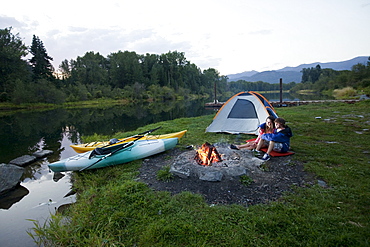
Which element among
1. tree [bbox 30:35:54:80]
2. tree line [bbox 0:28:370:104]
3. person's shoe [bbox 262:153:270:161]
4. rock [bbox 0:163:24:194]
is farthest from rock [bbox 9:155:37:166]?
tree [bbox 30:35:54:80]

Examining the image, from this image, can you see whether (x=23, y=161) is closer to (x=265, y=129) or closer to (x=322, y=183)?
(x=265, y=129)

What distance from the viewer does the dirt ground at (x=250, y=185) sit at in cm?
414

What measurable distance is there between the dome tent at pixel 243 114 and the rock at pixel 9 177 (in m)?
7.73

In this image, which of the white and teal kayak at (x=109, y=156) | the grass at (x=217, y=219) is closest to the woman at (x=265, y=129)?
the grass at (x=217, y=219)

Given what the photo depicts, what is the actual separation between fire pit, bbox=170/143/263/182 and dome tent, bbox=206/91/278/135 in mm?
3394

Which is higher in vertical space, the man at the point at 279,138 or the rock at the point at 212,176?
the man at the point at 279,138

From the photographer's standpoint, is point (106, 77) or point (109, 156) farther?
point (106, 77)

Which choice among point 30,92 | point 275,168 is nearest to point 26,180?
point 275,168

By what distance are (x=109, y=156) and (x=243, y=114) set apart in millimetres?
6356

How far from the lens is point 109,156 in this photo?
6.22m

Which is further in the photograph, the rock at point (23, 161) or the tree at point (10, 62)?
the tree at point (10, 62)

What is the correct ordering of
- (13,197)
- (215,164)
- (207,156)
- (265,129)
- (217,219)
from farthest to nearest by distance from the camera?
(265,129) → (13,197) → (207,156) → (215,164) → (217,219)

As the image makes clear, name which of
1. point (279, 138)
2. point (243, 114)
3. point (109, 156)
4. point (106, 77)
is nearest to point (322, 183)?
point (279, 138)

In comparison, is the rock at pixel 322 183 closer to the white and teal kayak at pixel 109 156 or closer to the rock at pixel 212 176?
the rock at pixel 212 176
